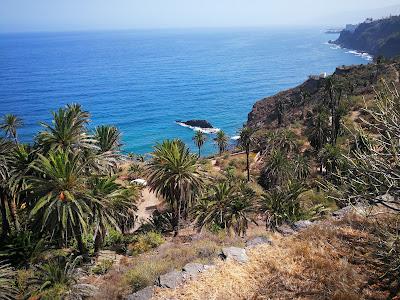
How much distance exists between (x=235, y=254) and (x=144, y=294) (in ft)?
13.1

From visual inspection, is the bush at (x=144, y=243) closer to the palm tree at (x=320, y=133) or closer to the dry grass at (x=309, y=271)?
the dry grass at (x=309, y=271)

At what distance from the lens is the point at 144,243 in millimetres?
29875

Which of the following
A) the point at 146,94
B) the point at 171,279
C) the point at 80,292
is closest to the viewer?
the point at 171,279

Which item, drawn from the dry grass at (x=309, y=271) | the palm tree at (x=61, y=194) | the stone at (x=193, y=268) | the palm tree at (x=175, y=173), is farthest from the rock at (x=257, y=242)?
the palm tree at (x=175, y=173)

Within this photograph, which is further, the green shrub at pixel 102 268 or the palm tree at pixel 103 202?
the palm tree at pixel 103 202

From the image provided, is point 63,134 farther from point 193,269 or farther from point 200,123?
point 200,123

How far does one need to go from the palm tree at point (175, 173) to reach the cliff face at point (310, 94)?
202ft

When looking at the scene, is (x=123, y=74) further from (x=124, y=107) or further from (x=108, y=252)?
(x=108, y=252)

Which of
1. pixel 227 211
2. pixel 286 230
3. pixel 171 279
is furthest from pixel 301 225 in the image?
pixel 227 211

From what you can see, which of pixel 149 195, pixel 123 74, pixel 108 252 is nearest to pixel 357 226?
pixel 108 252

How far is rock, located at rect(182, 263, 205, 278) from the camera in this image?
46.4 feet

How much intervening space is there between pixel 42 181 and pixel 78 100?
386 feet

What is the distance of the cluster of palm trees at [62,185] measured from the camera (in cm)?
2203

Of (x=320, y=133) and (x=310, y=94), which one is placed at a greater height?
(x=310, y=94)
